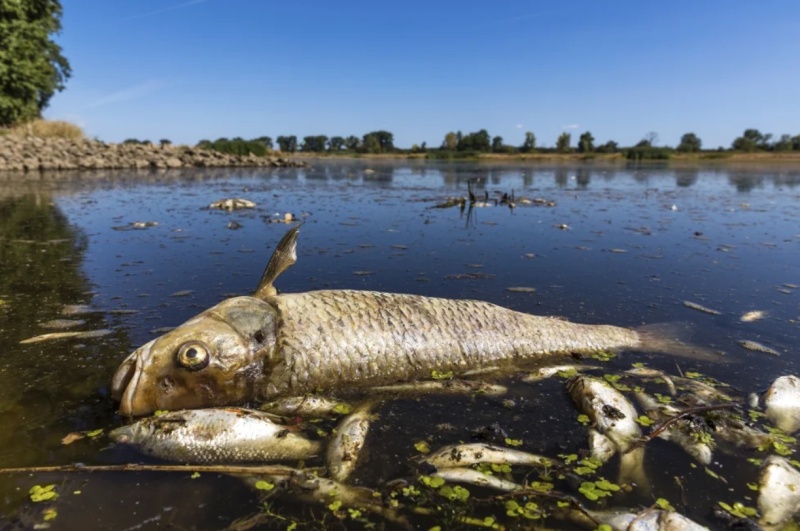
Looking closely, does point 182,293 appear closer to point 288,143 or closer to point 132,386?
point 132,386

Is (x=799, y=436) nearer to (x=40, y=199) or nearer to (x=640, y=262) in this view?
(x=640, y=262)

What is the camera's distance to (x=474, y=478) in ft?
9.71

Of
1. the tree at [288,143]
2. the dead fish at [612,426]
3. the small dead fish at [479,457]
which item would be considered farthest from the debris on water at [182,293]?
the tree at [288,143]

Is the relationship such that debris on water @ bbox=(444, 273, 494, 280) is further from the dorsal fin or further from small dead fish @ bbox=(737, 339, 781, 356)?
the dorsal fin

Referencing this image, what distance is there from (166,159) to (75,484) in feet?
157

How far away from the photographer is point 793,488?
9.23ft

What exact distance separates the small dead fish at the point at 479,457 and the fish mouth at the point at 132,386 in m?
2.31

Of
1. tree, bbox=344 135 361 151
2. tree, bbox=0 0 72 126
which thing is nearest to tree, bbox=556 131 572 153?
tree, bbox=344 135 361 151

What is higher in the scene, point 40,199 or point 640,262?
point 40,199

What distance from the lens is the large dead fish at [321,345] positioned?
12.1 feet

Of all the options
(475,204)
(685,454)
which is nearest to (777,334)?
(685,454)

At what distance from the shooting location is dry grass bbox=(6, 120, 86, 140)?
3703 cm

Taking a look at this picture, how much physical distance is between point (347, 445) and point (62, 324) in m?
4.32

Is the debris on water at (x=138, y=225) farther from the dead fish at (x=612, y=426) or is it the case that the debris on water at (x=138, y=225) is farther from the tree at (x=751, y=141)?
the tree at (x=751, y=141)
